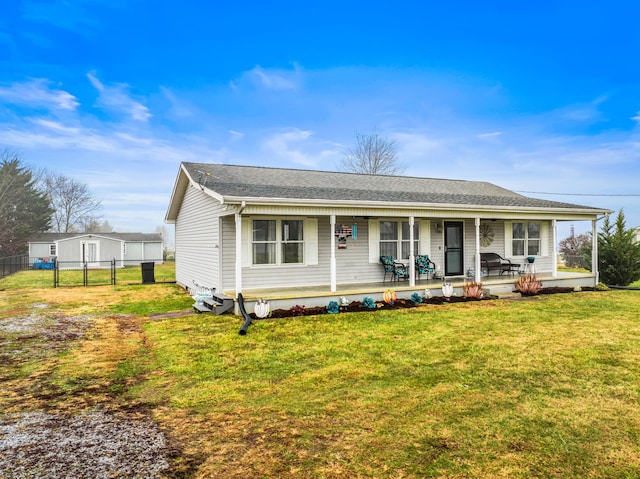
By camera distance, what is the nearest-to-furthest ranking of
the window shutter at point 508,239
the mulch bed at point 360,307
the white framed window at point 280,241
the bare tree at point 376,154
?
1. the mulch bed at point 360,307
2. the white framed window at point 280,241
3. the window shutter at point 508,239
4. the bare tree at point 376,154

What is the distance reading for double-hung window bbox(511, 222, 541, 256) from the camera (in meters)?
14.2

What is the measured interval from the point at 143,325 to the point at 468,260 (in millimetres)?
10567

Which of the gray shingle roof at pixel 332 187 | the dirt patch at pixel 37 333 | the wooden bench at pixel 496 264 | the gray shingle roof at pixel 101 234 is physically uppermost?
the gray shingle roof at pixel 332 187

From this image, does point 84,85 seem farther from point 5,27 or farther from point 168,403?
point 168,403

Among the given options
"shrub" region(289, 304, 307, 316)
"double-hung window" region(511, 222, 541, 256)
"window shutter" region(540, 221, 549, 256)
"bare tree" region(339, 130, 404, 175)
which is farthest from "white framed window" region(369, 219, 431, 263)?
"bare tree" region(339, 130, 404, 175)

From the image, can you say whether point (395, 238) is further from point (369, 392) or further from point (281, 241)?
point (369, 392)

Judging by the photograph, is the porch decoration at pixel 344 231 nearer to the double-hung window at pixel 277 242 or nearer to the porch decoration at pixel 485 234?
the double-hung window at pixel 277 242

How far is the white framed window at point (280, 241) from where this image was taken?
1016 centimetres

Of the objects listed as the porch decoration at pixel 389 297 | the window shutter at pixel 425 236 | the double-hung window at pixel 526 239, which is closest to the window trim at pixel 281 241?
the porch decoration at pixel 389 297

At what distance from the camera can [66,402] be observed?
4.20 metres

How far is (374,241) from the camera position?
1169cm

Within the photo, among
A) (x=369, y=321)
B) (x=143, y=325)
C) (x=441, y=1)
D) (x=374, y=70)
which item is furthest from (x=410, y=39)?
(x=143, y=325)

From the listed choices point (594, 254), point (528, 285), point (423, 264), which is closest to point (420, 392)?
point (423, 264)

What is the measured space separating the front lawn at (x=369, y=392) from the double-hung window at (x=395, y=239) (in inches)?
150
